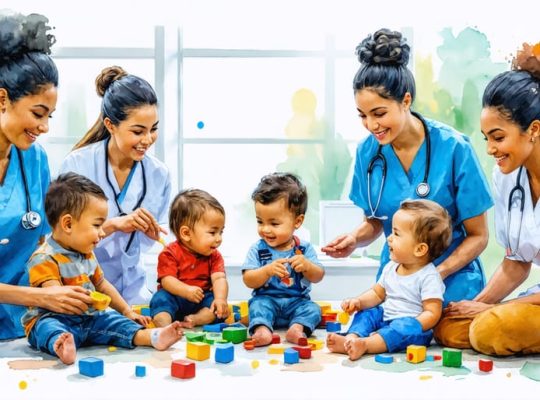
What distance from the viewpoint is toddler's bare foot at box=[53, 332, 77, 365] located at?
5.32 ft

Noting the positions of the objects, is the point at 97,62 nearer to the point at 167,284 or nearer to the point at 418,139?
the point at 167,284

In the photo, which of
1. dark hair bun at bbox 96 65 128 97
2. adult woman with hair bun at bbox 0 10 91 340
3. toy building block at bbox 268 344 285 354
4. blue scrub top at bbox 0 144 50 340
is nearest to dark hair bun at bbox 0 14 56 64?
adult woman with hair bun at bbox 0 10 91 340

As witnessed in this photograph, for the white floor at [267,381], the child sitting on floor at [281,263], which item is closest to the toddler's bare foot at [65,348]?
the white floor at [267,381]

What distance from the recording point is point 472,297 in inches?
77.8

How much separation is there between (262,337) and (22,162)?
0.80 meters

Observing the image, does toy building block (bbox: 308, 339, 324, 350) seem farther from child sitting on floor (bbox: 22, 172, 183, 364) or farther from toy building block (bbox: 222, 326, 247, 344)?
child sitting on floor (bbox: 22, 172, 183, 364)

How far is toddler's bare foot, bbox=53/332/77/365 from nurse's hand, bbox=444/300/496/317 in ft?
3.13

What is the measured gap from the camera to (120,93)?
2.12 m

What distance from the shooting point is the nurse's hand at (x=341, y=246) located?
207 centimetres

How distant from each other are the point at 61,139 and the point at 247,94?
0.87 m

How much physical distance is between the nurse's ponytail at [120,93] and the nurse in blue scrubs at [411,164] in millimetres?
647

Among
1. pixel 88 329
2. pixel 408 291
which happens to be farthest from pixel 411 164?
pixel 88 329

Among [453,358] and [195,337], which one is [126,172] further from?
[453,358]

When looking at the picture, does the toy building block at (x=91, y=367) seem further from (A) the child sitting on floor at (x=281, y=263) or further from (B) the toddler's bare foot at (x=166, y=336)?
(A) the child sitting on floor at (x=281, y=263)
